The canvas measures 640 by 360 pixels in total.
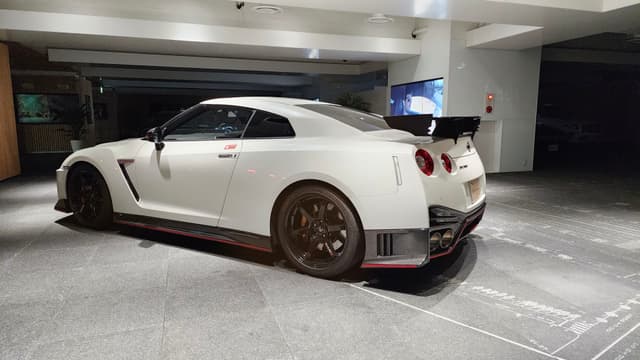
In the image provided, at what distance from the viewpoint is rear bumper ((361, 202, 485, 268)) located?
2438 mm

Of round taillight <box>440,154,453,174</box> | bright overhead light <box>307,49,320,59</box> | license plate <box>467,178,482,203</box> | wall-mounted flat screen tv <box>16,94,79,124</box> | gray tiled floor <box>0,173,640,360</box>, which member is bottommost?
gray tiled floor <box>0,173,640,360</box>

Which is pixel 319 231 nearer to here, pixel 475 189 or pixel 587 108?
pixel 475 189

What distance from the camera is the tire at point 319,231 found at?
102 inches

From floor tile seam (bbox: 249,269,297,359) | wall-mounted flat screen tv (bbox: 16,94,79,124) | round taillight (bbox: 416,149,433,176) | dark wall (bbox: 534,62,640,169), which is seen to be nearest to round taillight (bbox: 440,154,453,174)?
round taillight (bbox: 416,149,433,176)

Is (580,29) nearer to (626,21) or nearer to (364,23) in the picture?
(626,21)

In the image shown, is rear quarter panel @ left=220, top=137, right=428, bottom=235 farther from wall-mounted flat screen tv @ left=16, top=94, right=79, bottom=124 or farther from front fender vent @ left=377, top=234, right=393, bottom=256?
wall-mounted flat screen tv @ left=16, top=94, right=79, bottom=124

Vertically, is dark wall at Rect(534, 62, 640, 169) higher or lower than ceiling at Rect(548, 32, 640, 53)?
lower

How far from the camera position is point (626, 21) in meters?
5.92

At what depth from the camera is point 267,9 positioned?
6785mm

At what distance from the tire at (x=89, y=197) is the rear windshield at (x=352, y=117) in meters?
2.19

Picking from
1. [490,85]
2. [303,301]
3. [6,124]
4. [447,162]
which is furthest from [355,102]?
[303,301]

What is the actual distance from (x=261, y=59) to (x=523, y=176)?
22.8ft

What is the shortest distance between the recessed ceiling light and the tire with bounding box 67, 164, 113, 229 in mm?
4185

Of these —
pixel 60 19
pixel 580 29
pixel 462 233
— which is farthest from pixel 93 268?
pixel 580 29
